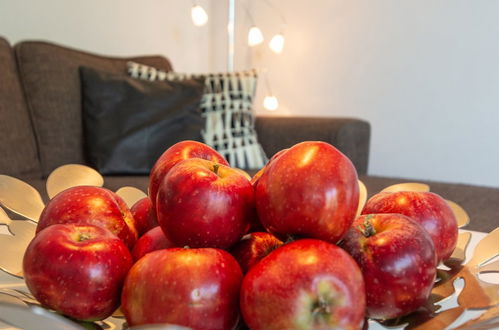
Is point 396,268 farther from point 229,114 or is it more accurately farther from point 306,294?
point 229,114

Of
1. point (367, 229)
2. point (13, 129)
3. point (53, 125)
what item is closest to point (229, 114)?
point (53, 125)

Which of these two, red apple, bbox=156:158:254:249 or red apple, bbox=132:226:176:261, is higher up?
red apple, bbox=156:158:254:249

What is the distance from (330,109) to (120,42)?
1256mm

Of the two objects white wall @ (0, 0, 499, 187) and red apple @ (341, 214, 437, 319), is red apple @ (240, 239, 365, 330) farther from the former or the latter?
white wall @ (0, 0, 499, 187)

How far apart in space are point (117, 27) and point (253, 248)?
2205 mm

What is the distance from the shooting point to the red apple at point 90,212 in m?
0.40

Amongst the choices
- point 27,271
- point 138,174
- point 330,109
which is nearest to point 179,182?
point 27,271

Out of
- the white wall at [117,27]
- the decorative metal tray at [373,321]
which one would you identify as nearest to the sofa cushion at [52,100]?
the white wall at [117,27]

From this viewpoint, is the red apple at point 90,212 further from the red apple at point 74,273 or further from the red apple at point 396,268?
the red apple at point 396,268

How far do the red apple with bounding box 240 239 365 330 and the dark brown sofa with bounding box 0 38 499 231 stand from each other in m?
0.97

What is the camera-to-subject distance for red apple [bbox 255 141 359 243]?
14.0 inches

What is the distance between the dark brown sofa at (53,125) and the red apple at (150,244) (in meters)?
0.94

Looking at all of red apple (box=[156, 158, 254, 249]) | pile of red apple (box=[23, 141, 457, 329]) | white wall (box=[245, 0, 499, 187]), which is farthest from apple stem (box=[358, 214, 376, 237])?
white wall (box=[245, 0, 499, 187])

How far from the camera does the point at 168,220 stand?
0.38m
